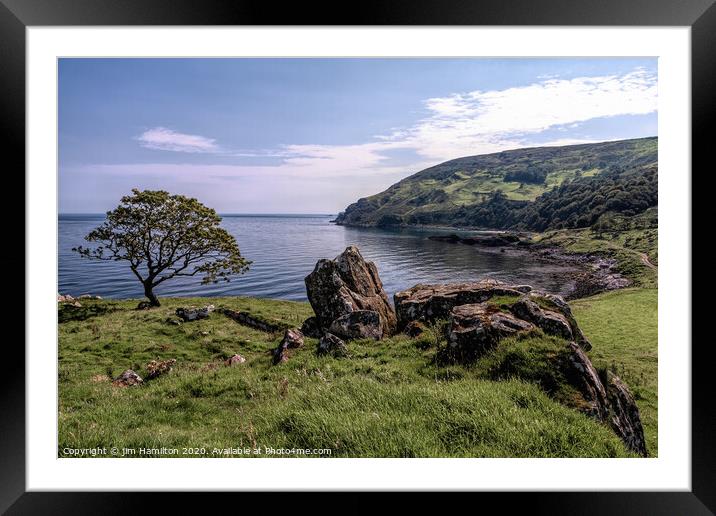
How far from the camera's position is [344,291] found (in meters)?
9.23

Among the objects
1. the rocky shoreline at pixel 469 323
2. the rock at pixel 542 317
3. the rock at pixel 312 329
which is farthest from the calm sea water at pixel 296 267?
the rock at pixel 542 317

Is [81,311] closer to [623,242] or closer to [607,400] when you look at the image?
[607,400]

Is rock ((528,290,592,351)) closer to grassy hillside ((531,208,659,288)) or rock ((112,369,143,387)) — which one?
grassy hillside ((531,208,659,288))

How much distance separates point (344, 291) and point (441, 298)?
8.81 ft

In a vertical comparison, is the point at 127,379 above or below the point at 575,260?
below

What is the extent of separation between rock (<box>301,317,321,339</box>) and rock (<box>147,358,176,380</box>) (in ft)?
11.3

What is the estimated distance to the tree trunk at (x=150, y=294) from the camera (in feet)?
39.4

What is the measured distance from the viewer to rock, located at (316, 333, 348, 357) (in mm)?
7086

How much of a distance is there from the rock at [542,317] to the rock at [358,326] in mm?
3204

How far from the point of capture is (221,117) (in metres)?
7.90

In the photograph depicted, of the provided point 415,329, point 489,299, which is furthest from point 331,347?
point 489,299

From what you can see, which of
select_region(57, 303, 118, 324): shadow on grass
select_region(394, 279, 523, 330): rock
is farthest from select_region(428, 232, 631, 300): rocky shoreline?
select_region(57, 303, 118, 324): shadow on grass
